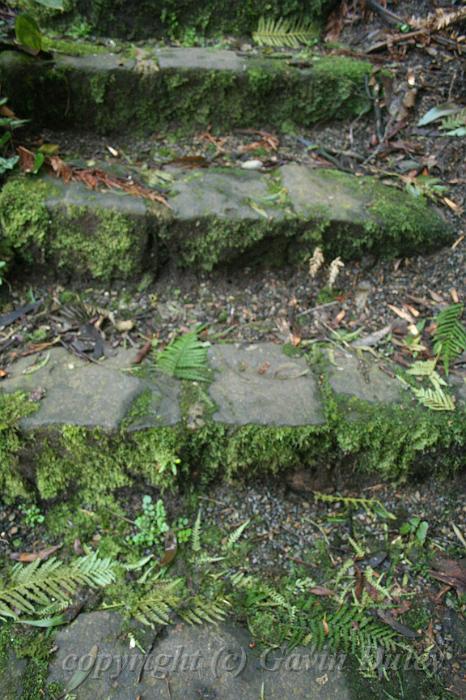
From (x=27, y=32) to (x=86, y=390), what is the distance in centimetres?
198

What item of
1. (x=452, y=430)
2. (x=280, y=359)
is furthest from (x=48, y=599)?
(x=452, y=430)

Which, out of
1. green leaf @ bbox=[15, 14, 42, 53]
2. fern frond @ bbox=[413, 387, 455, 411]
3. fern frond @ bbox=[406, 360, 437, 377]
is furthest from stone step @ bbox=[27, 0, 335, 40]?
fern frond @ bbox=[413, 387, 455, 411]

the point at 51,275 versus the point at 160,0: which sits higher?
the point at 160,0

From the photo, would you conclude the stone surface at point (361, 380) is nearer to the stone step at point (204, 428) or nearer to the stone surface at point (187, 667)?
the stone step at point (204, 428)

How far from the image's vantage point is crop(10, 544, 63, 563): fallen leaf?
2.24m

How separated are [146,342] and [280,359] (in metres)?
0.64

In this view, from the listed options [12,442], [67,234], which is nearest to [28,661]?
[12,442]

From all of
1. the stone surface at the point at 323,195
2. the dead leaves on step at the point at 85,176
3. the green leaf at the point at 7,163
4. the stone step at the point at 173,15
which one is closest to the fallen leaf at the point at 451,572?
the stone surface at the point at 323,195

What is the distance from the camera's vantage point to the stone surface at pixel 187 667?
193 centimetres

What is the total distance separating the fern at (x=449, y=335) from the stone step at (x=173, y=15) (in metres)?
2.51

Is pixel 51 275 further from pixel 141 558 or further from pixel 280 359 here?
pixel 141 558

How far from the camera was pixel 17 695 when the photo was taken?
189 centimetres

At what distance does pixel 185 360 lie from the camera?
2527mm

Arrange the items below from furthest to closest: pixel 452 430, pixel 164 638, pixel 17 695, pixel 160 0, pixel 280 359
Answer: pixel 160 0
pixel 280 359
pixel 452 430
pixel 164 638
pixel 17 695
